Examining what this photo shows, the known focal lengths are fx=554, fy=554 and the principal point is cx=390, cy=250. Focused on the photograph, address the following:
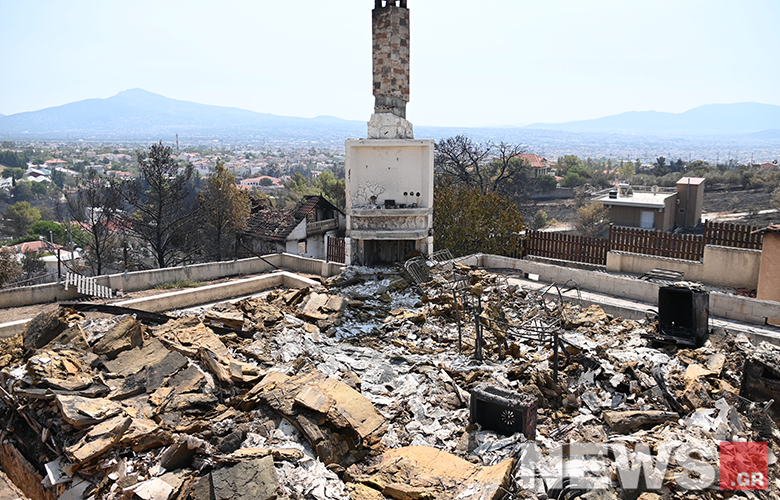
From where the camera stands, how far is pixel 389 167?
754 inches

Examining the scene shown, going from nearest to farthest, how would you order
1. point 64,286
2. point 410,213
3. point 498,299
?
point 498,299
point 64,286
point 410,213

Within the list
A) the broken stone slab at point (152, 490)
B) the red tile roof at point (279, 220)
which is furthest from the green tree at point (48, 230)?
the broken stone slab at point (152, 490)

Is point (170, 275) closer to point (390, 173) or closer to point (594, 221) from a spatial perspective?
point (390, 173)

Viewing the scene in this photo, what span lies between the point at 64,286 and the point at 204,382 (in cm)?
921

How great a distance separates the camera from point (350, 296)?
15172 millimetres

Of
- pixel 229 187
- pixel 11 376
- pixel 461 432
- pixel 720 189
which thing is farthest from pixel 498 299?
pixel 720 189

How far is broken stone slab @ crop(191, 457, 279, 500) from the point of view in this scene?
21.3 feet

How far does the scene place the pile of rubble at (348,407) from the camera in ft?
22.9

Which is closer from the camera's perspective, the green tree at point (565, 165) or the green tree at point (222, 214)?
the green tree at point (222, 214)

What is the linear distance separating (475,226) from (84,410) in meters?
17.7

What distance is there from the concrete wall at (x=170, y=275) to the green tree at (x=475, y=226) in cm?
614

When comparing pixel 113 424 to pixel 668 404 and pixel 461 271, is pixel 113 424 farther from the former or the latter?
pixel 461 271

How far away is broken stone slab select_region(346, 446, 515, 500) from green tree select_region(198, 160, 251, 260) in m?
29.4

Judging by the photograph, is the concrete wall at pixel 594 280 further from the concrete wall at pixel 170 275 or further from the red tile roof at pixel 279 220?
the red tile roof at pixel 279 220
